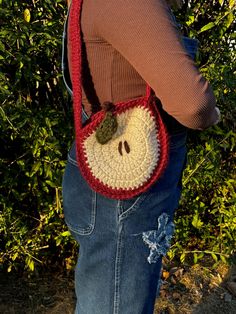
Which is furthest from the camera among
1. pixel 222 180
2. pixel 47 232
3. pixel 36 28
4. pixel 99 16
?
pixel 222 180

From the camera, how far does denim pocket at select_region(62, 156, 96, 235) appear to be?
5.26ft

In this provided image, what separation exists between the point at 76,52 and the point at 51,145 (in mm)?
1158

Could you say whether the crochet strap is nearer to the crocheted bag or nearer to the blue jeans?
the crocheted bag

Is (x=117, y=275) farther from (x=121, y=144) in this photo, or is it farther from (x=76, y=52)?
(x=76, y=52)

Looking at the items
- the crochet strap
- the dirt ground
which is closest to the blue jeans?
the crochet strap

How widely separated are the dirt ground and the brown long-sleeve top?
2.05 metres

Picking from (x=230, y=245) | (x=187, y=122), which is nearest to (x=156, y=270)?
(x=187, y=122)

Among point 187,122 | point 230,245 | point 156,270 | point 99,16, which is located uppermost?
point 99,16

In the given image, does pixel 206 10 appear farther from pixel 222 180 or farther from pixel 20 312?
pixel 20 312

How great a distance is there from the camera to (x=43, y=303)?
321 cm

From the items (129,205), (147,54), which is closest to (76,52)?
(147,54)

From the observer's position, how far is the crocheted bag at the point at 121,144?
4.89ft

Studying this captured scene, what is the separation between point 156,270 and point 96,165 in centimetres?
39

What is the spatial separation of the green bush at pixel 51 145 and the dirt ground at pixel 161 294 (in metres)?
0.11
